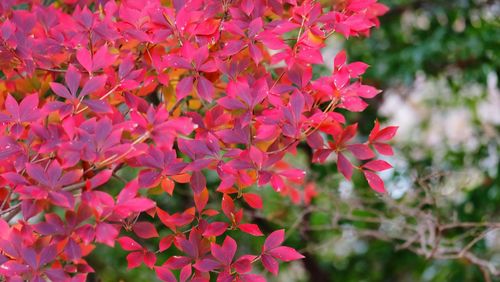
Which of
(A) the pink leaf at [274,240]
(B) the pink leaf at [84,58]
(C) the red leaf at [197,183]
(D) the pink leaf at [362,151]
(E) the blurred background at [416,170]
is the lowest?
(E) the blurred background at [416,170]

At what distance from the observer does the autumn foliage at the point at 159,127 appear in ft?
4.02

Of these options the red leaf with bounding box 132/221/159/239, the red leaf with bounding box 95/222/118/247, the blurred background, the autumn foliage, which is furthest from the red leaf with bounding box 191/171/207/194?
the blurred background

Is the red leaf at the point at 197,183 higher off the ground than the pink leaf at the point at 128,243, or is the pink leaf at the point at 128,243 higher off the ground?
the red leaf at the point at 197,183

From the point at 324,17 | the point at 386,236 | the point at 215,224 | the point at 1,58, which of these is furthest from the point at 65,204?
the point at 386,236

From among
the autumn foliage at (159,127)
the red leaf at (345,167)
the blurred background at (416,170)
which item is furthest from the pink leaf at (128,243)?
the blurred background at (416,170)

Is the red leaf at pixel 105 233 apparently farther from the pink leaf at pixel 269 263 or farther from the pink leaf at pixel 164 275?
the pink leaf at pixel 269 263

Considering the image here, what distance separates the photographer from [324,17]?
4.75ft

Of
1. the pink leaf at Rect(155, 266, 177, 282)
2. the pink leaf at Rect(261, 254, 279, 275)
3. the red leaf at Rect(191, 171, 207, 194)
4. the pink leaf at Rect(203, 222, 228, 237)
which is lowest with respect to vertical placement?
the pink leaf at Rect(155, 266, 177, 282)

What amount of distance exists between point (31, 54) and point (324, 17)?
2.11 feet

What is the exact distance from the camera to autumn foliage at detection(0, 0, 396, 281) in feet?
4.02

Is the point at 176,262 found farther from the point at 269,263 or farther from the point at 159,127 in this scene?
the point at 159,127

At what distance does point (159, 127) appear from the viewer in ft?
4.00

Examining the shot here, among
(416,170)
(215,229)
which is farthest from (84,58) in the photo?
(416,170)

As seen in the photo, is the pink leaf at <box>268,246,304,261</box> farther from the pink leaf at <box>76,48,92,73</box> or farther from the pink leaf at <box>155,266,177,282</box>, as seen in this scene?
the pink leaf at <box>76,48,92,73</box>
